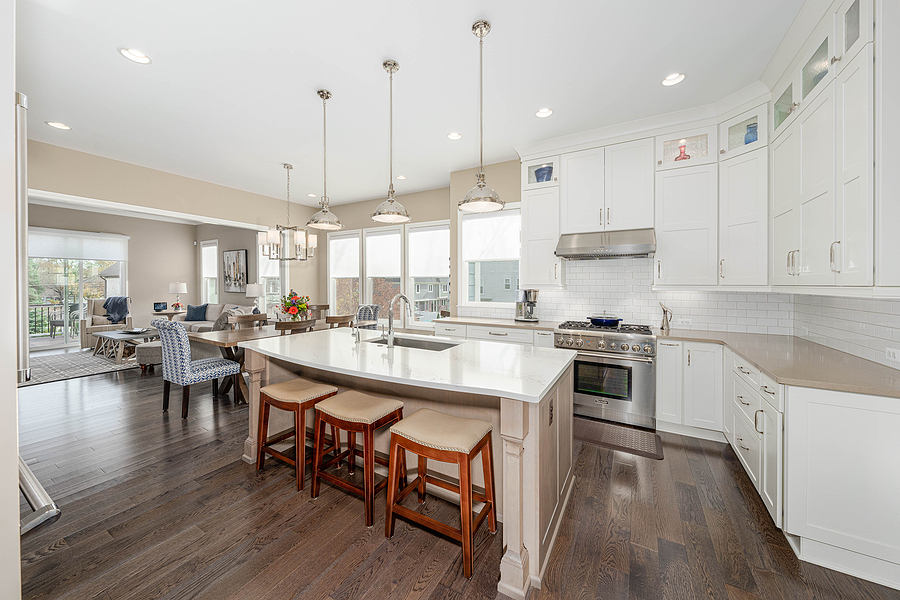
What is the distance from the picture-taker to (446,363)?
79.6 inches

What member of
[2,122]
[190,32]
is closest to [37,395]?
[190,32]

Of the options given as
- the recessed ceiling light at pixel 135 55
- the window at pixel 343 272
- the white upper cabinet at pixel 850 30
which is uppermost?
the recessed ceiling light at pixel 135 55

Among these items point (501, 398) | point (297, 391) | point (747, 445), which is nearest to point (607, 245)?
point (747, 445)

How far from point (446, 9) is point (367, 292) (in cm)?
485

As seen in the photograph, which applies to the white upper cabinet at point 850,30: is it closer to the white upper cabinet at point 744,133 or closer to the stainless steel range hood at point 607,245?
the white upper cabinet at point 744,133

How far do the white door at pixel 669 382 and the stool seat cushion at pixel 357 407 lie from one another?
2427 mm

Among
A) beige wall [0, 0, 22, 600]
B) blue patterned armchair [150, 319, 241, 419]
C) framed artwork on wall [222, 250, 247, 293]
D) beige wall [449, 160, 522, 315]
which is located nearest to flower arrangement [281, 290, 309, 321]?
blue patterned armchair [150, 319, 241, 419]

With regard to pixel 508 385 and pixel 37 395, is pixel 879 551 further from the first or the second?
pixel 37 395

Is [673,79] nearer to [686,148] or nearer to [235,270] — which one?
[686,148]

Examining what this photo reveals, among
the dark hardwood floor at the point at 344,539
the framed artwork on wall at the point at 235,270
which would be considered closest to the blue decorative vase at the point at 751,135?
the dark hardwood floor at the point at 344,539

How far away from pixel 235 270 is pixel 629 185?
27.9 ft

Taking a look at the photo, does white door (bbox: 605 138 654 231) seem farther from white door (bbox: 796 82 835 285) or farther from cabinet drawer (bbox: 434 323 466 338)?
cabinet drawer (bbox: 434 323 466 338)

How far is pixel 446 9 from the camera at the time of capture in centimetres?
201

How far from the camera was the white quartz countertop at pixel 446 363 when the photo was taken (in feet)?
5.20
